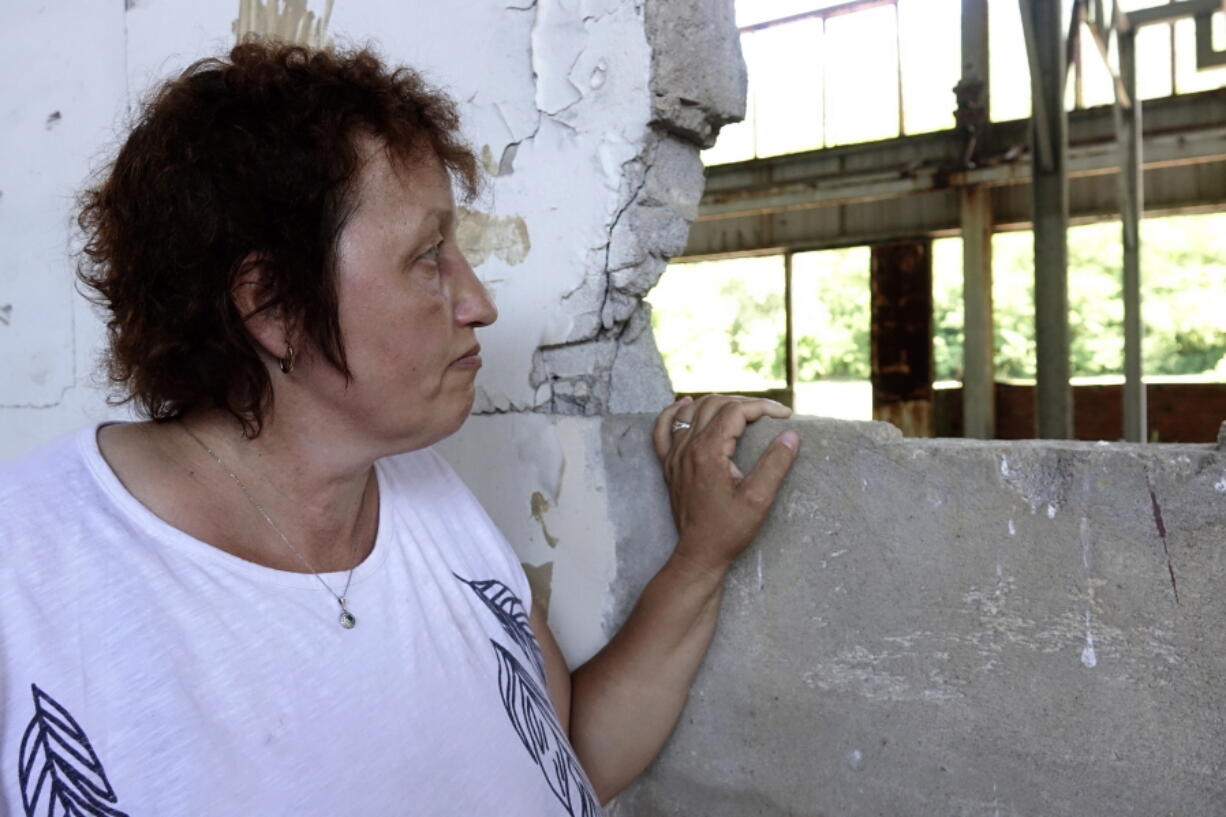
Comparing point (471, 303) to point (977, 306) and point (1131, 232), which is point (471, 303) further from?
point (977, 306)

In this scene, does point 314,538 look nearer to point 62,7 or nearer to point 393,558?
point 393,558

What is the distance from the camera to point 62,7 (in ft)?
8.14

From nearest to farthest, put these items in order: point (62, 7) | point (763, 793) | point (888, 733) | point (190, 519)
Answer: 1. point (190, 519)
2. point (888, 733)
3. point (763, 793)
4. point (62, 7)

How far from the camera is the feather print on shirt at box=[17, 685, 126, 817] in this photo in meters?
0.92

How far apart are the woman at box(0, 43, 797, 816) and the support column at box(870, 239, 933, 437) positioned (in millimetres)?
8746

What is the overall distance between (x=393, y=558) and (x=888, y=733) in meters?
0.76

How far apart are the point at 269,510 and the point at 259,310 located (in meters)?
0.25

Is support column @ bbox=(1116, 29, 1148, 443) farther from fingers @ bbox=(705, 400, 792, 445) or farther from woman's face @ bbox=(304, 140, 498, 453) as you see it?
woman's face @ bbox=(304, 140, 498, 453)

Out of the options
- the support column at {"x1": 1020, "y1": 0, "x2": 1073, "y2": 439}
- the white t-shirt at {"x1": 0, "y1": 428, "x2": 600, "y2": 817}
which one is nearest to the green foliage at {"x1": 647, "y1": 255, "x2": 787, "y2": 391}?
the support column at {"x1": 1020, "y1": 0, "x2": 1073, "y2": 439}

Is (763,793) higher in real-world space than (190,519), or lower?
lower

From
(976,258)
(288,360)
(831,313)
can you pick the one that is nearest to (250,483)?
(288,360)

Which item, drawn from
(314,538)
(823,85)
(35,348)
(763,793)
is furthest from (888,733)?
(823,85)

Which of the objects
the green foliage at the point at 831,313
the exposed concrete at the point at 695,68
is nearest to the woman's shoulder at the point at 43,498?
the exposed concrete at the point at 695,68

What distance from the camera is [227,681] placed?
1.03 metres
